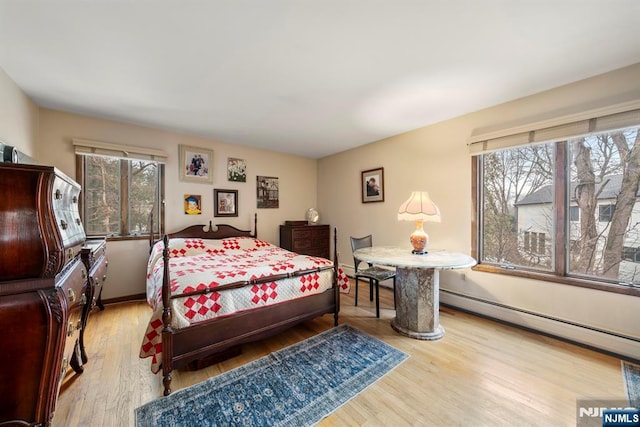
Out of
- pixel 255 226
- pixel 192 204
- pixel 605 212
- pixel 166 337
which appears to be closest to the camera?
pixel 166 337

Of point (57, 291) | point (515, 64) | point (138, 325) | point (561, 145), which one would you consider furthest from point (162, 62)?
point (561, 145)

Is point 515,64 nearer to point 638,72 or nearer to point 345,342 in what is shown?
point 638,72

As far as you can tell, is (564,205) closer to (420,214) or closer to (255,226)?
(420,214)

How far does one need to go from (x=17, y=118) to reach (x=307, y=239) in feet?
12.9

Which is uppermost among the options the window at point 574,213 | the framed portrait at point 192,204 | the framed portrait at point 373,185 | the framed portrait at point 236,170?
the framed portrait at point 236,170

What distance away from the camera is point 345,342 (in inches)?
93.5

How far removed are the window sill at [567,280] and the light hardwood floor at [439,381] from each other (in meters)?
0.58

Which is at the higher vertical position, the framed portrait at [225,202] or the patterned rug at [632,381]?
the framed portrait at [225,202]

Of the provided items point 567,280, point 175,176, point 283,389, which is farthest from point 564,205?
point 175,176

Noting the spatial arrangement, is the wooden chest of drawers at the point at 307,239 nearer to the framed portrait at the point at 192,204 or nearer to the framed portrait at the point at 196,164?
the framed portrait at the point at 192,204

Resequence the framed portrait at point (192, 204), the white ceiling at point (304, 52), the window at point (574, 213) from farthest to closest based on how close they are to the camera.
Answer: the framed portrait at point (192, 204) < the window at point (574, 213) < the white ceiling at point (304, 52)

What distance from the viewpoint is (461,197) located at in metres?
3.15

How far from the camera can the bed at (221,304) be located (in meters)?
1.73

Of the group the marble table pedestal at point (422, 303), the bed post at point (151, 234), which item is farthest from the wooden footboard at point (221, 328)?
the bed post at point (151, 234)
